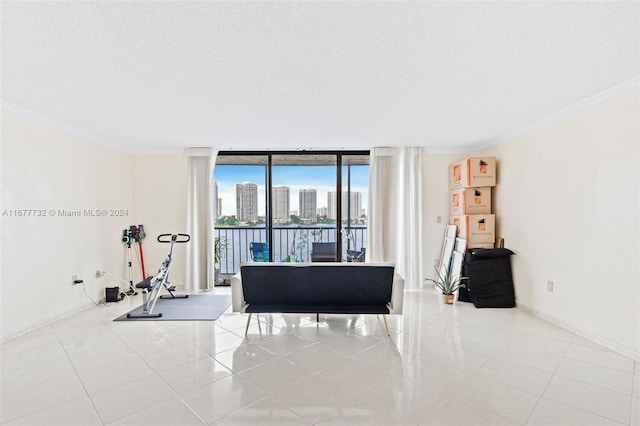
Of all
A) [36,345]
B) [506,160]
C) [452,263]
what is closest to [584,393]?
[452,263]

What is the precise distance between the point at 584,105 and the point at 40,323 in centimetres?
637

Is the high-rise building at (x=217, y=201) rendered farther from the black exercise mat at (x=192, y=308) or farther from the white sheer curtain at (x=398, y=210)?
the white sheer curtain at (x=398, y=210)

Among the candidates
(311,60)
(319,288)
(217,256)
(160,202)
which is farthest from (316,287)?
(160,202)

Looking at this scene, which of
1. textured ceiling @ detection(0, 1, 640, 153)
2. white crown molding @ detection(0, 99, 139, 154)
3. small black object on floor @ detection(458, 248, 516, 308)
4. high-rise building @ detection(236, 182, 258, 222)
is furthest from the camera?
high-rise building @ detection(236, 182, 258, 222)

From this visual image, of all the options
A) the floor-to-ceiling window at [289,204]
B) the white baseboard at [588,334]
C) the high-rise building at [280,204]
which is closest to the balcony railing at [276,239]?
the floor-to-ceiling window at [289,204]

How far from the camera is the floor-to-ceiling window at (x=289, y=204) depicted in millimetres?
5711

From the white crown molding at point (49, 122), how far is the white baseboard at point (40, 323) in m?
2.27

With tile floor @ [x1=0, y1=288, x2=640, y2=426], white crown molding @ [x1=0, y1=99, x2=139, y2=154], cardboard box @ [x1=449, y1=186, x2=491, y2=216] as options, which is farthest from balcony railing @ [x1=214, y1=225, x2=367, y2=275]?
tile floor @ [x1=0, y1=288, x2=640, y2=426]

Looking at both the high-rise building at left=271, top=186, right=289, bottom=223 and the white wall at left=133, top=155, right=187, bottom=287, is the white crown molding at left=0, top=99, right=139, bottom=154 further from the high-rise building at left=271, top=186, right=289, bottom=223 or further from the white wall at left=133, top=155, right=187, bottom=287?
the high-rise building at left=271, top=186, right=289, bottom=223

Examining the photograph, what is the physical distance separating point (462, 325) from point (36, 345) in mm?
4527

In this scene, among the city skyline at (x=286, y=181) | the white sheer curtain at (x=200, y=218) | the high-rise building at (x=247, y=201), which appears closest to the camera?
the white sheer curtain at (x=200, y=218)

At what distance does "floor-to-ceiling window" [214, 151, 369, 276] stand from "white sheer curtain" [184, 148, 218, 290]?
1.33ft

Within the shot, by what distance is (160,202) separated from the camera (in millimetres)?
5504

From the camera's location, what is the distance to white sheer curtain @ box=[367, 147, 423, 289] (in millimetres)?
5426
